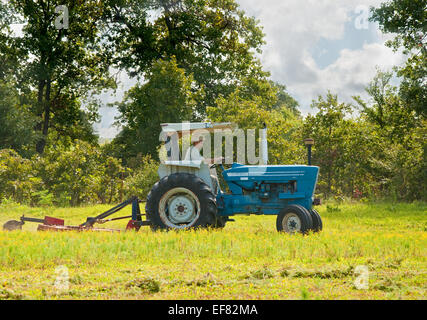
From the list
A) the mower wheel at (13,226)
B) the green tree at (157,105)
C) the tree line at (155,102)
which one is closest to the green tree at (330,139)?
the tree line at (155,102)

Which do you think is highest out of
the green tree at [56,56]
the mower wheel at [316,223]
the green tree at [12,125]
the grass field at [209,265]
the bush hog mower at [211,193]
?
the green tree at [56,56]

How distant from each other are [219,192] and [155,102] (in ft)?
52.6

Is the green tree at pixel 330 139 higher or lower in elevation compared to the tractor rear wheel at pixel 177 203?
higher

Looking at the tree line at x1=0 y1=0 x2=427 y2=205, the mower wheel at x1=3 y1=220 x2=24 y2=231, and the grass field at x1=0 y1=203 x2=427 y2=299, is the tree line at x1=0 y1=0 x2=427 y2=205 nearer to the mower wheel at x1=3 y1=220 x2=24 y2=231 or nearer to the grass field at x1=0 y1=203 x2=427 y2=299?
the mower wheel at x1=3 y1=220 x2=24 y2=231

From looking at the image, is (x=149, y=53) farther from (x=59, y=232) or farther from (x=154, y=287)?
(x=154, y=287)

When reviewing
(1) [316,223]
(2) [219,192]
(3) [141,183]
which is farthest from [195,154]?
(3) [141,183]

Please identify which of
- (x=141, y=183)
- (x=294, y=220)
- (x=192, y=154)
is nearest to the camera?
(x=294, y=220)

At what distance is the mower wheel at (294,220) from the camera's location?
9.11 m

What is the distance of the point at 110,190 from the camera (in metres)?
20.0

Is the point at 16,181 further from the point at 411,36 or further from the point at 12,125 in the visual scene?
the point at 411,36

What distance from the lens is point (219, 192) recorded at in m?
10.3

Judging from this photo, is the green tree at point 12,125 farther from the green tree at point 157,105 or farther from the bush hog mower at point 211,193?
the bush hog mower at point 211,193

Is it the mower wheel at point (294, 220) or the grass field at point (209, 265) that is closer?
the grass field at point (209, 265)

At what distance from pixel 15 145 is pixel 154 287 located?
19.2 meters
